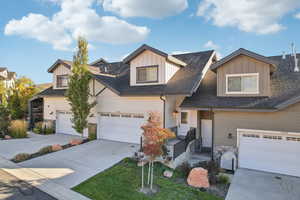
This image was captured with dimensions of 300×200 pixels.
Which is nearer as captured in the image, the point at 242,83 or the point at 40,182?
the point at 40,182

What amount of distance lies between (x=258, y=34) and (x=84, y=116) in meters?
14.8

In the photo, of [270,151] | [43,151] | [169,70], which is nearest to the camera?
[270,151]

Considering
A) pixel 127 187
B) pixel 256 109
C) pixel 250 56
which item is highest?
pixel 250 56

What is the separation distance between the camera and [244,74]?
32.3 ft

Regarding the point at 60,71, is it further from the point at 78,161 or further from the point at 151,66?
the point at 78,161

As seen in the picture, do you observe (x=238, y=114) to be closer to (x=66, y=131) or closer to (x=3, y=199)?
(x=3, y=199)

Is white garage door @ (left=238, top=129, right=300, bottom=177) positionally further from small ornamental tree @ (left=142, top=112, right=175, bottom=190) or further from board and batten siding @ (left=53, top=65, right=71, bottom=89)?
board and batten siding @ (left=53, top=65, right=71, bottom=89)

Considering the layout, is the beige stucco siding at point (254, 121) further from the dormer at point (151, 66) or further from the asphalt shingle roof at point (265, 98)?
the dormer at point (151, 66)

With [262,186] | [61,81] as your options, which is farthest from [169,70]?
[61,81]

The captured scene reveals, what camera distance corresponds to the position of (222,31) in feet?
48.3

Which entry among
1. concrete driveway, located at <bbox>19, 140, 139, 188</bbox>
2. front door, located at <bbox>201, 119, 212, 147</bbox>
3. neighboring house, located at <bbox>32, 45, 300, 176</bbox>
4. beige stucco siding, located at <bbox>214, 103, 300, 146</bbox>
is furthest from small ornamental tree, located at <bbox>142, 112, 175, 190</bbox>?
front door, located at <bbox>201, 119, 212, 147</bbox>

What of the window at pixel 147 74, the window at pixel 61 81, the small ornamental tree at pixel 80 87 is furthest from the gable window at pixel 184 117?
the window at pixel 61 81

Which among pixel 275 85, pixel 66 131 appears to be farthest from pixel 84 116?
pixel 275 85

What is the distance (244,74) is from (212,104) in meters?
2.42
